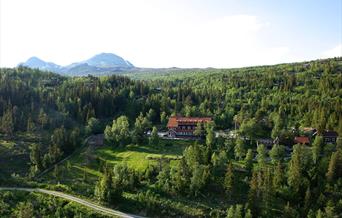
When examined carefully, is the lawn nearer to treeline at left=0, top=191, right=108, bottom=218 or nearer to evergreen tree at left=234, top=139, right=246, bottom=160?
treeline at left=0, top=191, right=108, bottom=218

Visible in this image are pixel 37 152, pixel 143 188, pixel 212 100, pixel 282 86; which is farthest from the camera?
pixel 282 86

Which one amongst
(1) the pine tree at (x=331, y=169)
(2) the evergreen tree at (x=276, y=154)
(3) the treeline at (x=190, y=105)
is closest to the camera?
(1) the pine tree at (x=331, y=169)

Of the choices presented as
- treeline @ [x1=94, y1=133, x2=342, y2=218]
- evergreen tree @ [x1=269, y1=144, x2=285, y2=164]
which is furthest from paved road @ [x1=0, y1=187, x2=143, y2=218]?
evergreen tree @ [x1=269, y1=144, x2=285, y2=164]

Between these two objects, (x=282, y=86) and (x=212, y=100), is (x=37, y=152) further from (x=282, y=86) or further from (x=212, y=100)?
(x=282, y=86)

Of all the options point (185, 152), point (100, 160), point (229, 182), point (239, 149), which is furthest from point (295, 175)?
point (100, 160)

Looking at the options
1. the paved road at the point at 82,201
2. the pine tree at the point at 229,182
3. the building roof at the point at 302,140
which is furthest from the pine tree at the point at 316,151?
the paved road at the point at 82,201

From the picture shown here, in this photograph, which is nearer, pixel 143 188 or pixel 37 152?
pixel 143 188

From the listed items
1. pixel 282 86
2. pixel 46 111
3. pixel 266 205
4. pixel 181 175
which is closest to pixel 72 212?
pixel 181 175

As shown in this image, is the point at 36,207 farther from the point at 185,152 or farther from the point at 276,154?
the point at 276,154

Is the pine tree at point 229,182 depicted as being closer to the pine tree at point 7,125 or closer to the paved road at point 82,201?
the paved road at point 82,201
